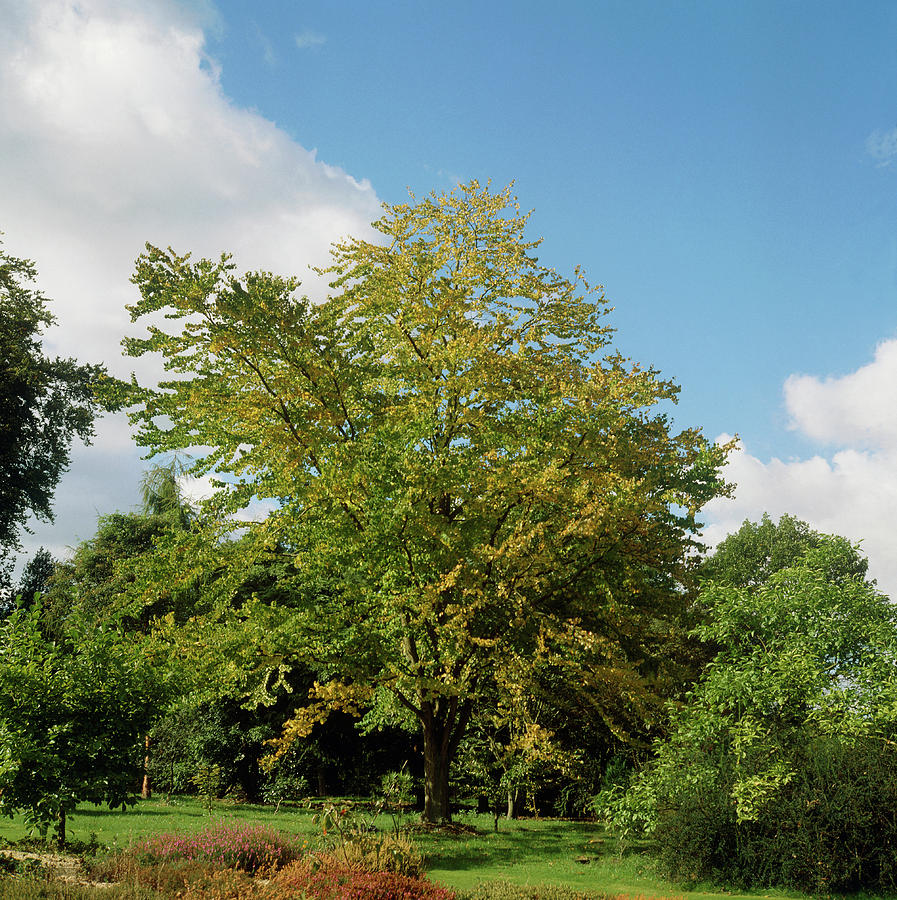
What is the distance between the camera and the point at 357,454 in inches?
503

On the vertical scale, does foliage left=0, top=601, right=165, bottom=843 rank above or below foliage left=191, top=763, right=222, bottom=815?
above

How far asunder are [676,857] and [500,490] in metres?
6.73

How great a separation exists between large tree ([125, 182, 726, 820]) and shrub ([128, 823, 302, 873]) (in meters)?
1.58

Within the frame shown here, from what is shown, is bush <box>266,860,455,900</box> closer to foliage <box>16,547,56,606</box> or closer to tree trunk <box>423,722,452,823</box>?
tree trunk <box>423,722,452,823</box>

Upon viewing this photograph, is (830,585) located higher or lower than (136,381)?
lower

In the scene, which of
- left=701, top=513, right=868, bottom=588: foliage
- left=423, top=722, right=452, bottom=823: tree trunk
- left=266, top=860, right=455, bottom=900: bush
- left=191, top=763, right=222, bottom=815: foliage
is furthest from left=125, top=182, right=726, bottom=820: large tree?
left=701, top=513, right=868, bottom=588: foliage

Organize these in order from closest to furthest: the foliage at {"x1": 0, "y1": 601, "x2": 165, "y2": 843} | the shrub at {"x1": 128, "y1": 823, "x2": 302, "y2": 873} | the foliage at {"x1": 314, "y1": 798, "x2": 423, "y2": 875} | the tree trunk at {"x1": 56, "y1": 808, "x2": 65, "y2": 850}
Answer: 1. the foliage at {"x1": 314, "y1": 798, "x2": 423, "y2": 875}
2. the foliage at {"x1": 0, "y1": 601, "x2": 165, "y2": 843}
3. the shrub at {"x1": 128, "y1": 823, "x2": 302, "y2": 873}
4. the tree trunk at {"x1": 56, "y1": 808, "x2": 65, "y2": 850}

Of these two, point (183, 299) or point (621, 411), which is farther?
point (621, 411)

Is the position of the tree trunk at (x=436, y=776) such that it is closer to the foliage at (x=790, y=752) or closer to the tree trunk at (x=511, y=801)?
the foliage at (x=790, y=752)

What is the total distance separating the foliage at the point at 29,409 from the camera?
2472cm

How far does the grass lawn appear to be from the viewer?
1117 cm

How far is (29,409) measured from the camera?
2597 cm

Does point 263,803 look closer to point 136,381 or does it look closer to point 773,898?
point 136,381

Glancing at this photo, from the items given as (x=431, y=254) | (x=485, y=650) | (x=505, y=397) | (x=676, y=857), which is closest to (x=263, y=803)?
(x=485, y=650)
